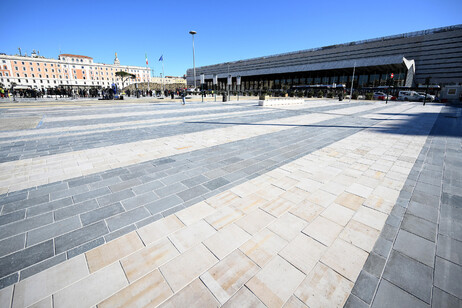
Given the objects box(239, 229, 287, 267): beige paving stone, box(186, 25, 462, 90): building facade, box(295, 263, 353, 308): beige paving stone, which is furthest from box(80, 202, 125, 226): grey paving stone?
box(186, 25, 462, 90): building facade

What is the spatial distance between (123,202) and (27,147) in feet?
18.4

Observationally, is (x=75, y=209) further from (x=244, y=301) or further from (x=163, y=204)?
(x=244, y=301)

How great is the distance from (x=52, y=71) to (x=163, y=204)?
124428 mm

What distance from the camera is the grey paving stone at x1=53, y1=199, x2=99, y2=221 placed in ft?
9.88

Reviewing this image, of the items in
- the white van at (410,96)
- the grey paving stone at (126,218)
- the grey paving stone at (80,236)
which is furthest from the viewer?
the white van at (410,96)

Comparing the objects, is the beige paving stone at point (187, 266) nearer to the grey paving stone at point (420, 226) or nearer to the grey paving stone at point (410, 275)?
the grey paving stone at point (410, 275)

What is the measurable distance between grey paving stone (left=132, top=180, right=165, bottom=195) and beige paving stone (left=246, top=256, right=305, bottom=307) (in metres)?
2.49

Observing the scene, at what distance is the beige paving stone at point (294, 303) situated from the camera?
5.76 feet

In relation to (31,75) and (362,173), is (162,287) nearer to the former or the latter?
(362,173)

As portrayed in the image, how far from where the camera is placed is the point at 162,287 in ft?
6.31

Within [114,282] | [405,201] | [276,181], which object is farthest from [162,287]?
[405,201]

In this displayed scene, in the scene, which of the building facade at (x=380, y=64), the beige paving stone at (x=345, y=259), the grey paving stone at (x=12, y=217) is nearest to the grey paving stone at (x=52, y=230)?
the grey paving stone at (x=12, y=217)

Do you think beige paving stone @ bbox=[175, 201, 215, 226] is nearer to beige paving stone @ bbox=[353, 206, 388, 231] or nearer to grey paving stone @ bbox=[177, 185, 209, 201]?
grey paving stone @ bbox=[177, 185, 209, 201]

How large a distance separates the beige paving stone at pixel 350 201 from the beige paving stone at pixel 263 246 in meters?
1.43
